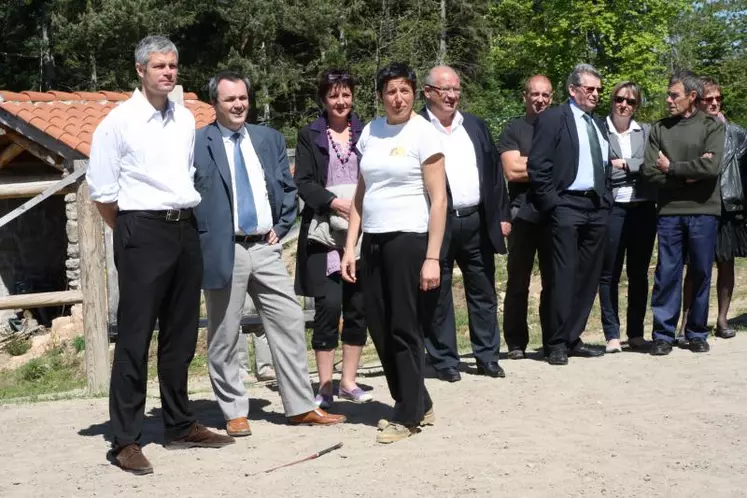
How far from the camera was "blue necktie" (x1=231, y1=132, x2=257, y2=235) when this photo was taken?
19.4 feet

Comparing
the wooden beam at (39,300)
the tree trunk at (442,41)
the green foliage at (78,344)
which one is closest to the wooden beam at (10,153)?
the green foliage at (78,344)

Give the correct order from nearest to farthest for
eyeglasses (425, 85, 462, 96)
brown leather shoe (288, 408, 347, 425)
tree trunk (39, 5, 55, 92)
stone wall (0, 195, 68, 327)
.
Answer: brown leather shoe (288, 408, 347, 425)
eyeglasses (425, 85, 462, 96)
stone wall (0, 195, 68, 327)
tree trunk (39, 5, 55, 92)

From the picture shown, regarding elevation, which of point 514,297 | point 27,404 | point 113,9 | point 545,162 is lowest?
point 27,404

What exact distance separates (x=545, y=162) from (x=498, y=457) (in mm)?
2801

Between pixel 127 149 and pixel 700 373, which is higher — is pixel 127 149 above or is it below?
above

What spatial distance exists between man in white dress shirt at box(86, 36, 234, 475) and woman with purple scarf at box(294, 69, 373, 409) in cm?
120

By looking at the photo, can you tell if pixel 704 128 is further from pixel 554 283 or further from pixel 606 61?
pixel 606 61

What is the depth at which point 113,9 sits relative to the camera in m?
29.5

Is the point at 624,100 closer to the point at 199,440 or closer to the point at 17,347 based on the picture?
the point at 199,440

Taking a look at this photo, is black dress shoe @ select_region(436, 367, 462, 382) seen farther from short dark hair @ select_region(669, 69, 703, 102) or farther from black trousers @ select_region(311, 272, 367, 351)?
short dark hair @ select_region(669, 69, 703, 102)

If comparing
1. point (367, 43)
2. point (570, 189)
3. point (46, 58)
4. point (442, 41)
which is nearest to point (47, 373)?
point (570, 189)

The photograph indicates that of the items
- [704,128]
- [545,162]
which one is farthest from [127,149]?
[704,128]

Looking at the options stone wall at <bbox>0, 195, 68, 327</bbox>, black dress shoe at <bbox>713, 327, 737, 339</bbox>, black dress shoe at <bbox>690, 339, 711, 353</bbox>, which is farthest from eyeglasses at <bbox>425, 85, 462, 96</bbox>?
stone wall at <bbox>0, 195, 68, 327</bbox>

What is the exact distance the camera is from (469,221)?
7195 mm
